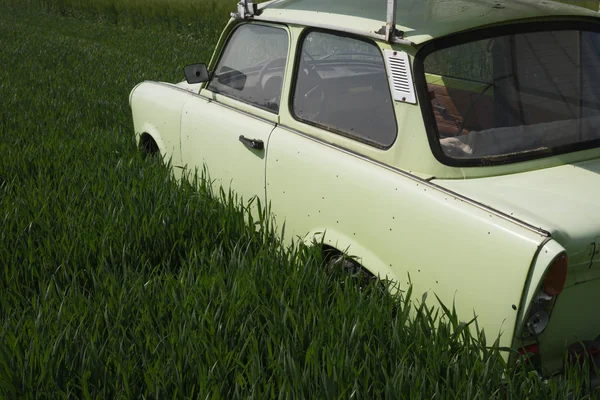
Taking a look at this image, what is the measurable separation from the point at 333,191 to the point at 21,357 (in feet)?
4.48

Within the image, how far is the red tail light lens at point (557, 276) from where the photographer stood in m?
2.25

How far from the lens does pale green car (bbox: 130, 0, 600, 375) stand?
2.39 meters

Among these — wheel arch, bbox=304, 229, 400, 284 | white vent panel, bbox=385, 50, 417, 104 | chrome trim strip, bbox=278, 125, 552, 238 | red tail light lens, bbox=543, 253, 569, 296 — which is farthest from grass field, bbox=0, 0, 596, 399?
white vent panel, bbox=385, 50, 417, 104

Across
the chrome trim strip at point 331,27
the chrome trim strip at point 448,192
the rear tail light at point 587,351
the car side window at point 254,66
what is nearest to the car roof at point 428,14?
the chrome trim strip at point 331,27

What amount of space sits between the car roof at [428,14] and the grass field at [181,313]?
3.33 feet

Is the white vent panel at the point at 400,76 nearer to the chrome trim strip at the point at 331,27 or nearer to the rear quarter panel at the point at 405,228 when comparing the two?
the chrome trim strip at the point at 331,27

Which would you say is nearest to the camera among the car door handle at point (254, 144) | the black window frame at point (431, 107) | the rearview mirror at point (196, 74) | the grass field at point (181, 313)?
the grass field at point (181, 313)

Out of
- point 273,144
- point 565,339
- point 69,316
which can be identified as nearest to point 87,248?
point 69,316

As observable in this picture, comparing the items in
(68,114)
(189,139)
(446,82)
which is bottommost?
(68,114)

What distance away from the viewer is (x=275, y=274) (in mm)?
3068

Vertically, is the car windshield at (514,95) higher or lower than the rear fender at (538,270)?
higher

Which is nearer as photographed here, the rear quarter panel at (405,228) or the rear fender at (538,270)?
the rear fender at (538,270)

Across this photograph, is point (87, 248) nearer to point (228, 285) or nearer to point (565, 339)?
point (228, 285)

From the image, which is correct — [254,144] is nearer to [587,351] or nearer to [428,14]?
[428,14]
